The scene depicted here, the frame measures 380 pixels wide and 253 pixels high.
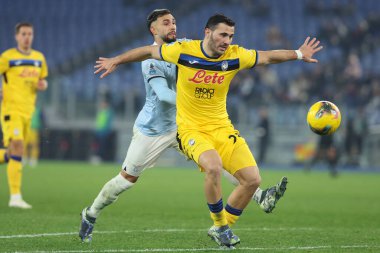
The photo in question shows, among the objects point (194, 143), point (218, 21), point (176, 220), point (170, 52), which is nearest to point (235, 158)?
point (194, 143)

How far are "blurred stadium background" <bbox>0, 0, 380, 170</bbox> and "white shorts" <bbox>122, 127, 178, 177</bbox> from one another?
716 inches

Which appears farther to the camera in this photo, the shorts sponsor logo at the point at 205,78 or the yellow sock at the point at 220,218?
the shorts sponsor logo at the point at 205,78

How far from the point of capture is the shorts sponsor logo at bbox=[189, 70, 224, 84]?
7766mm

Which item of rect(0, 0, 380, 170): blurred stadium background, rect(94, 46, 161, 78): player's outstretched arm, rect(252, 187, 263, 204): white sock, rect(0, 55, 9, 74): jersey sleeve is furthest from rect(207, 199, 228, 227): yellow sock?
rect(0, 0, 380, 170): blurred stadium background

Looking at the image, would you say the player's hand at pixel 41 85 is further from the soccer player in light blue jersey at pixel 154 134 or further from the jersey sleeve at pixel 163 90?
the jersey sleeve at pixel 163 90

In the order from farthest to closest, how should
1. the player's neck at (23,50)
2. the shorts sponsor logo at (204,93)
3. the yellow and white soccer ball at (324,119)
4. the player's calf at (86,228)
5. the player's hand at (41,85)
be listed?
the player's neck at (23,50) → the player's hand at (41,85) → the yellow and white soccer ball at (324,119) → the player's calf at (86,228) → the shorts sponsor logo at (204,93)

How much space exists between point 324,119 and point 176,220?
3.09 meters

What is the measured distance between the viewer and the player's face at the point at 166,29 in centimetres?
877

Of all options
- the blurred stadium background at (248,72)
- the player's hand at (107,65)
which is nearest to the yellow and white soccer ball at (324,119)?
the player's hand at (107,65)

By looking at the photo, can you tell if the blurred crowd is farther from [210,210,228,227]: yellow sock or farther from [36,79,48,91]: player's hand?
[210,210,228,227]: yellow sock

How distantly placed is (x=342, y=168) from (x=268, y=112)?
299 cm

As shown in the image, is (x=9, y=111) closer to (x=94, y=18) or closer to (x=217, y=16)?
(x=217, y=16)

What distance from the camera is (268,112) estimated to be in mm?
27359

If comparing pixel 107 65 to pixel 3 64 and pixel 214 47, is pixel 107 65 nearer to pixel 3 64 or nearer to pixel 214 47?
pixel 214 47
